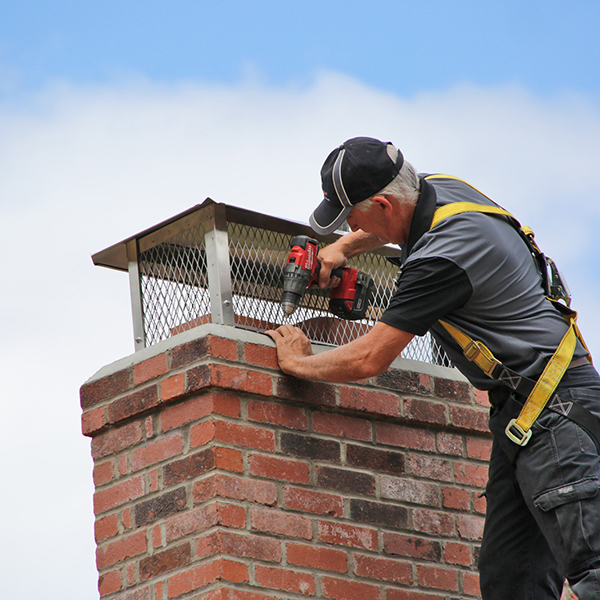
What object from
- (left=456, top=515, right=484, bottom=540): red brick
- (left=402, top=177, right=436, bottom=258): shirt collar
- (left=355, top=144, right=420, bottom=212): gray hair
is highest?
(left=355, top=144, right=420, bottom=212): gray hair

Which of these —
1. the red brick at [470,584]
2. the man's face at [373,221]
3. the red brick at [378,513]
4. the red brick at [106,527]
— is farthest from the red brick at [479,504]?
the red brick at [106,527]

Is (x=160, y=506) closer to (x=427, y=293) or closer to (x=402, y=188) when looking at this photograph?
(x=427, y=293)

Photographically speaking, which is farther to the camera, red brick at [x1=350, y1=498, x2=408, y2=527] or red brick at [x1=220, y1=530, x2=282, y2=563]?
red brick at [x1=350, y1=498, x2=408, y2=527]

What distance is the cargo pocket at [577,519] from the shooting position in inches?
131

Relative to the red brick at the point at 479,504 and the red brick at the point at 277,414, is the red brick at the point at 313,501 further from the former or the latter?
the red brick at the point at 479,504

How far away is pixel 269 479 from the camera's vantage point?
13.1ft

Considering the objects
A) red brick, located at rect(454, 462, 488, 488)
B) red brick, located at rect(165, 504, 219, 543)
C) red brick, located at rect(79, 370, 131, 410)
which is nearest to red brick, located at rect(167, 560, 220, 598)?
red brick, located at rect(165, 504, 219, 543)

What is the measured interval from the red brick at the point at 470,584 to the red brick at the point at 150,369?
5.11 feet

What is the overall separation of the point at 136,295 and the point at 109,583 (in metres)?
1.21

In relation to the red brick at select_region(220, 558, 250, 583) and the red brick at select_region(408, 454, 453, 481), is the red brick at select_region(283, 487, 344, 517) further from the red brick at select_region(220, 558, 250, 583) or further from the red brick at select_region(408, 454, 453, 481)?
the red brick at select_region(408, 454, 453, 481)

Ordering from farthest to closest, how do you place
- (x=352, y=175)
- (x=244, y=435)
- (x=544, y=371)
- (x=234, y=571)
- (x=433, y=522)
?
(x=433, y=522), (x=244, y=435), (x=352, y=175), (x=234, y=571), (x=544, y=371)

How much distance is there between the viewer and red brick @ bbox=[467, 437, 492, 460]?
4637 millimetres

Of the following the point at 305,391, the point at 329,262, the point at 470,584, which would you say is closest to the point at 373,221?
the point at 329,262

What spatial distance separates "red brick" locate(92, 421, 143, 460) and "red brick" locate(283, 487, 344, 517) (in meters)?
0.67
